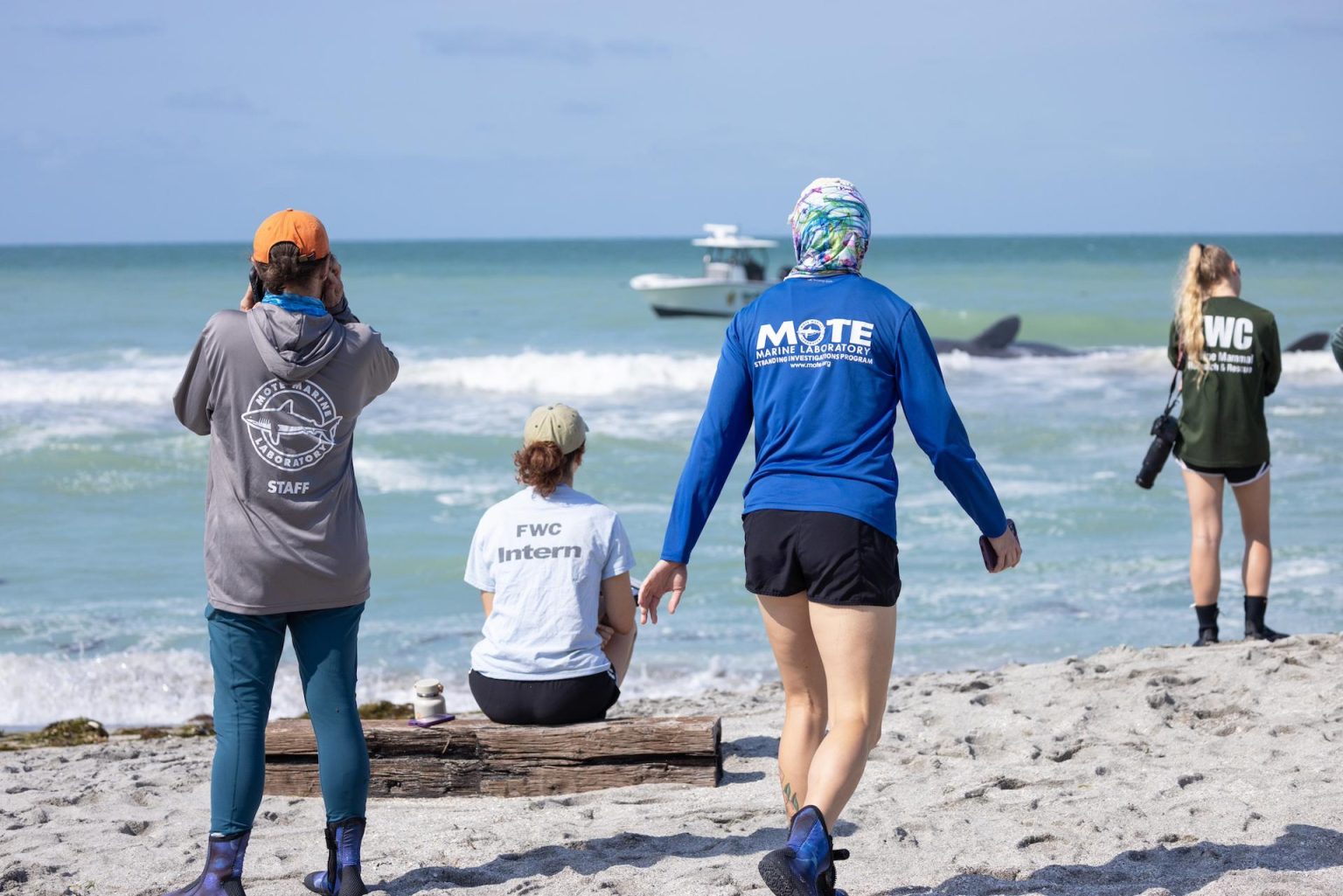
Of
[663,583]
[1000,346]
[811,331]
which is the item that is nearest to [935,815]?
[663,583]

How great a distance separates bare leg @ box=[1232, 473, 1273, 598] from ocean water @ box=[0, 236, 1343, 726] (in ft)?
4.46

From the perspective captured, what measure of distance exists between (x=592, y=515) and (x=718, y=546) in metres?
5.72

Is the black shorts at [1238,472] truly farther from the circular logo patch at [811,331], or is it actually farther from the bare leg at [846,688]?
the circular logo patch at [811,331]

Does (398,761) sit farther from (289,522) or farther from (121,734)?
(121,734)

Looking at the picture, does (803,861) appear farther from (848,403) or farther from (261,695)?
(261,695)

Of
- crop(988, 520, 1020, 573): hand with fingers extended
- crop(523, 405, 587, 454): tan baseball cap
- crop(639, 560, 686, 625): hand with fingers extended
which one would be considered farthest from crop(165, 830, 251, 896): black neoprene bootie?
crop(988, 520, 1020, 573): hand with fingers extended

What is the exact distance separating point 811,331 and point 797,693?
2.79ft

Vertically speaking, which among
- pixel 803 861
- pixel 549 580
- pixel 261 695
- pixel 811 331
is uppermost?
pixel 811 331

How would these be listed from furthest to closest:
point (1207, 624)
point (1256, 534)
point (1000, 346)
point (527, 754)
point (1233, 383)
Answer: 1. point (1000, 346)
2. point (1207, 624)
3. point (1256, 534)
4. point (1233, 383)
5. point (527, 754)

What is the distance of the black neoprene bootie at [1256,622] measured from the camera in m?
6.10

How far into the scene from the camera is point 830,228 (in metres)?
3.04

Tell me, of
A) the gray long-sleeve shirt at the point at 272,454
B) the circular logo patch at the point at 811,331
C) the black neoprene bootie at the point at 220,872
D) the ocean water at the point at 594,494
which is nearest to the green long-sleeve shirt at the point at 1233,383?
the ocean water at the point at 594,494

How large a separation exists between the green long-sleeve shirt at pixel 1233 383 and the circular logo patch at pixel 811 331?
348cm

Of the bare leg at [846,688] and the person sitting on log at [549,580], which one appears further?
the person sitting on log at [549,580]
